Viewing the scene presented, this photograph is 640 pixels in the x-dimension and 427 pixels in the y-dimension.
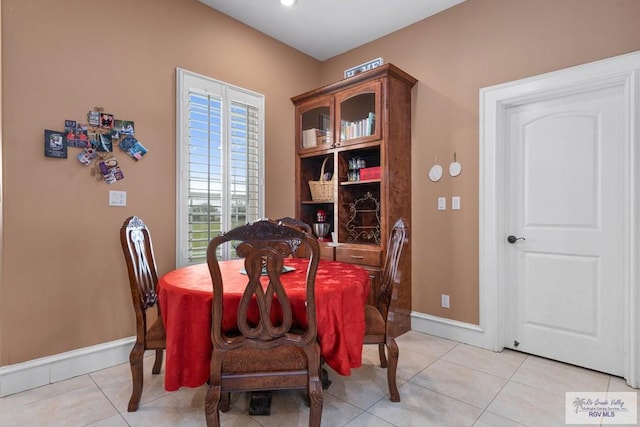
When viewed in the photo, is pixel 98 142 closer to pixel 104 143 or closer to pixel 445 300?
pixel 104 143

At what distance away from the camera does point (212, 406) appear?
1381 mm

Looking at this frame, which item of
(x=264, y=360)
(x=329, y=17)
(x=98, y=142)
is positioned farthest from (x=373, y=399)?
(x=329, y=17)

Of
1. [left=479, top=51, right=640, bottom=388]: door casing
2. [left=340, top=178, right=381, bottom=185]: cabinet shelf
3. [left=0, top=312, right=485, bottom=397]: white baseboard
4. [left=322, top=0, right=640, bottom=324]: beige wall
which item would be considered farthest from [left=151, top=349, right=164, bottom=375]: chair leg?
[left=479, top=51, right=640, bottom=388]: door casing

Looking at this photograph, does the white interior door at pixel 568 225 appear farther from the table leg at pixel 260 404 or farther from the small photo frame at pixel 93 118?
the small photo frame at pixel 93 118

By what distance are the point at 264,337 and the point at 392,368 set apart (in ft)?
2.97

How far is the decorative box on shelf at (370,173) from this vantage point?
3070mm

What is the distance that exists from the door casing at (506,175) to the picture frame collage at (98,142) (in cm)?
279

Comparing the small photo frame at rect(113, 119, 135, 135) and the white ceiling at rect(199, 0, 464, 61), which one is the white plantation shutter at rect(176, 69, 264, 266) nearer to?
the small photo frame at rect(113, 119, 135, 135)

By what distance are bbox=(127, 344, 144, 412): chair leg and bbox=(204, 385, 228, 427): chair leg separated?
0.65 meters

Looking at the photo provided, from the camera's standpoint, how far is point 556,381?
2176mm

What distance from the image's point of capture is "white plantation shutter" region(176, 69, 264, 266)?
9.12 feet

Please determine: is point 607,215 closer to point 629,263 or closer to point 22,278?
point 629,263

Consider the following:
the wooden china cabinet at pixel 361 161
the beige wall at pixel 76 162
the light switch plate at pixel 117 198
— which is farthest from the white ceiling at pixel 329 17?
the light switch plate at pixel 117 198

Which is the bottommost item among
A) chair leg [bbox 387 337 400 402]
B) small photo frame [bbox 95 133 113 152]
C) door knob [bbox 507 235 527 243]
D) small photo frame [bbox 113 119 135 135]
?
chair leg [bbox 387 337 400 402]
